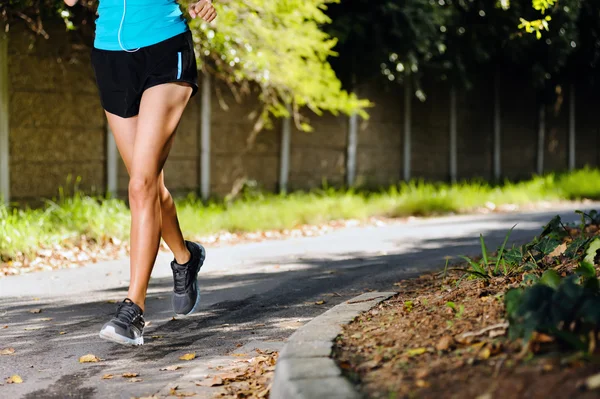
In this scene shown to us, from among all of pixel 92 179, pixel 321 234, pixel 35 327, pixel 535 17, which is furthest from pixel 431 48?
pixel 35 327

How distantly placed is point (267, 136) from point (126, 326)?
10.2 metres

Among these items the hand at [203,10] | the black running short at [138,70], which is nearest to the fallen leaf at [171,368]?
the black running short at [138,70]

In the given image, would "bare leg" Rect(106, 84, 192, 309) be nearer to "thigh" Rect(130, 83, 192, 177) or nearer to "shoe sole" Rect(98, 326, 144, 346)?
"thigh" Rect(130, 83, 192, 177)

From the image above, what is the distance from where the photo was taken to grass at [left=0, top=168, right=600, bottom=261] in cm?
934

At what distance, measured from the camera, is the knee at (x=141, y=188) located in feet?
15.5

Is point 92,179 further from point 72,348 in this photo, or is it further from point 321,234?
point 72,348

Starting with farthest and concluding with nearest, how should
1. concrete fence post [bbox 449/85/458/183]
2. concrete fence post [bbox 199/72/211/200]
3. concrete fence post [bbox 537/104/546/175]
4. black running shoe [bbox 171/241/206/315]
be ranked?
concrete fence post [bbox 537/104/546/175] → concrete fence post [bbox 449/85/458/183] → concrete fence post [bbox 199/72/211/200] → black running shoe [bbox 171/241/206/315]

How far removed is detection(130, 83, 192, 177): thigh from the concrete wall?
648cm

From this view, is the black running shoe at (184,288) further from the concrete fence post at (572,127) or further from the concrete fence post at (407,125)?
the concrete fence post at (572,127)

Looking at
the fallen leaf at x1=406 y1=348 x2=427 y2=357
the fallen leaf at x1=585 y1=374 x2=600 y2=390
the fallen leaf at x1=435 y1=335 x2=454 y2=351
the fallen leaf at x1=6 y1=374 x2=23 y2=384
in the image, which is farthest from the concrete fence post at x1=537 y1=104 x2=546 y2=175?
the fallen leaf at x1=585 y1=374 x2=600 y2=390

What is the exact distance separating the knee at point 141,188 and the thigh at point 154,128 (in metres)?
0.03

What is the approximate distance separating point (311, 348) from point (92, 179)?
8389 mm

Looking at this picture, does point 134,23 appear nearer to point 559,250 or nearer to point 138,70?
point 138,70

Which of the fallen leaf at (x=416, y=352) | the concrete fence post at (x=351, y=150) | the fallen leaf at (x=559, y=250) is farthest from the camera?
the concrete fence post at (x=351, y=150)
